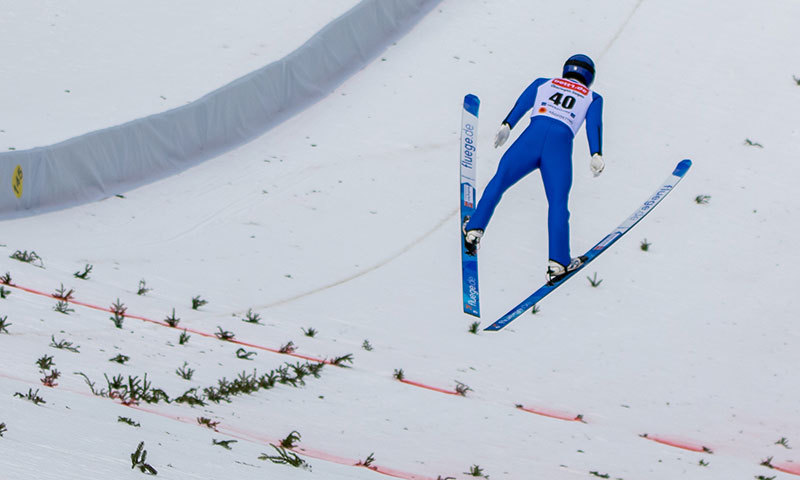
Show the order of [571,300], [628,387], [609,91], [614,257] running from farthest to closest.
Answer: [609,91], [614,257], [571,300], [628,387]

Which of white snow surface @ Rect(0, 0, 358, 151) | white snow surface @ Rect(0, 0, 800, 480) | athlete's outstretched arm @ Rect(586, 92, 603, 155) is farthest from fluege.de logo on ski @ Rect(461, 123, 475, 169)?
white snow surface @ Rect(0, 0, 358, 151)

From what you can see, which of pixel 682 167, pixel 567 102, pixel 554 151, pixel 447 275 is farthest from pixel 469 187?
pixel 447 275

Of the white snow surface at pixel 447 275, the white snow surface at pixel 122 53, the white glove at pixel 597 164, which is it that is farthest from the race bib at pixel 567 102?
the white snow surface at pixel 122 53

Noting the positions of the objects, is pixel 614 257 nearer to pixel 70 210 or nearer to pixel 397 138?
pixel 397 138

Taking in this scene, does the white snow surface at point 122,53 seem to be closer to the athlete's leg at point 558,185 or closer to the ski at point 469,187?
the ski at point 469,187

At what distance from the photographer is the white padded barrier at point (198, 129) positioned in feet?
29.9

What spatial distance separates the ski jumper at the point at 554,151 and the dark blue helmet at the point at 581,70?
2.8 inches

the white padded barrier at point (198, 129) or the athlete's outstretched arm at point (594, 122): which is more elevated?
the white padded barrier at point (198, 129)

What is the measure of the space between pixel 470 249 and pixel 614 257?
2.98m

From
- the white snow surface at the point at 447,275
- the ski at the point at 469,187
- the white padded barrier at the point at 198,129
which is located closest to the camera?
the white snow surface at the point at 447,275

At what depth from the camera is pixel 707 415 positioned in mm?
6820

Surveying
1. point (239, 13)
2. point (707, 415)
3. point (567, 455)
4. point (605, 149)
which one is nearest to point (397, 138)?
point (605, 149)

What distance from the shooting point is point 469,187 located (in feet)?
23.0

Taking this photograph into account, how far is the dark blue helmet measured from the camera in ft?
21.0
